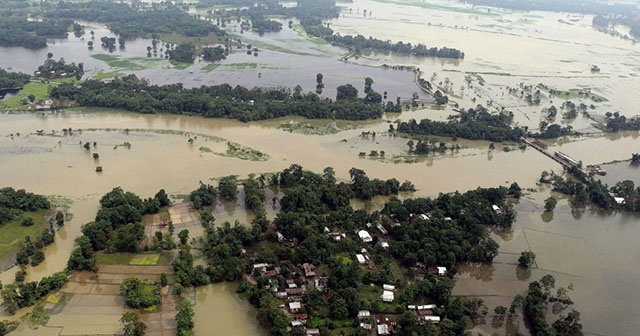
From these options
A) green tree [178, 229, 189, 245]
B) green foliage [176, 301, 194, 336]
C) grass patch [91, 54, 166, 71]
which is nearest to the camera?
green foliage [176, 301, 194, 336]

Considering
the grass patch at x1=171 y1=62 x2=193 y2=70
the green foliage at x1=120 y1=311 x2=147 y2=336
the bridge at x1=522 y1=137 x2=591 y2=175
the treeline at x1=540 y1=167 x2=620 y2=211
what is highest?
the grass patch at x1=171 y1=62 x2=193 y2=70

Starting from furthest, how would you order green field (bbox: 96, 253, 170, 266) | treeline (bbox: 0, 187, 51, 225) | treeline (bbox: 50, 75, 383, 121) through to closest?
1. treeline (bbox: 50, 75, 383, 121)
2. treeline (bbox: 0, 187, 51, 225)
3. green field (bbox: 96, 253, 170, 266)

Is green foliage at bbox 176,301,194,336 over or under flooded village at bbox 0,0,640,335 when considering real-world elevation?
under

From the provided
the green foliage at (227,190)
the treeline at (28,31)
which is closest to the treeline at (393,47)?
the treeline at (28,31)

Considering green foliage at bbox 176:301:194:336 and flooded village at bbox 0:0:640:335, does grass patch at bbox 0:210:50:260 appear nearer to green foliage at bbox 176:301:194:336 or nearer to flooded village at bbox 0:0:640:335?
flooded village at bbox 0:0:640:335

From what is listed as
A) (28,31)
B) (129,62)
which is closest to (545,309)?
(129,62)

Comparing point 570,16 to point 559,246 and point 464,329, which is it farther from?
point 464,329

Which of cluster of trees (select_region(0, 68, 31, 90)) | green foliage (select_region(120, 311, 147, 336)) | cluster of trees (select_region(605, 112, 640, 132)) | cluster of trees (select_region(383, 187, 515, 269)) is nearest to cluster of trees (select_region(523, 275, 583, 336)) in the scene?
cluster of trees (select_region(383, 187, 515, 269))

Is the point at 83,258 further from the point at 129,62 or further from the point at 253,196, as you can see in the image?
the point at 129,62
